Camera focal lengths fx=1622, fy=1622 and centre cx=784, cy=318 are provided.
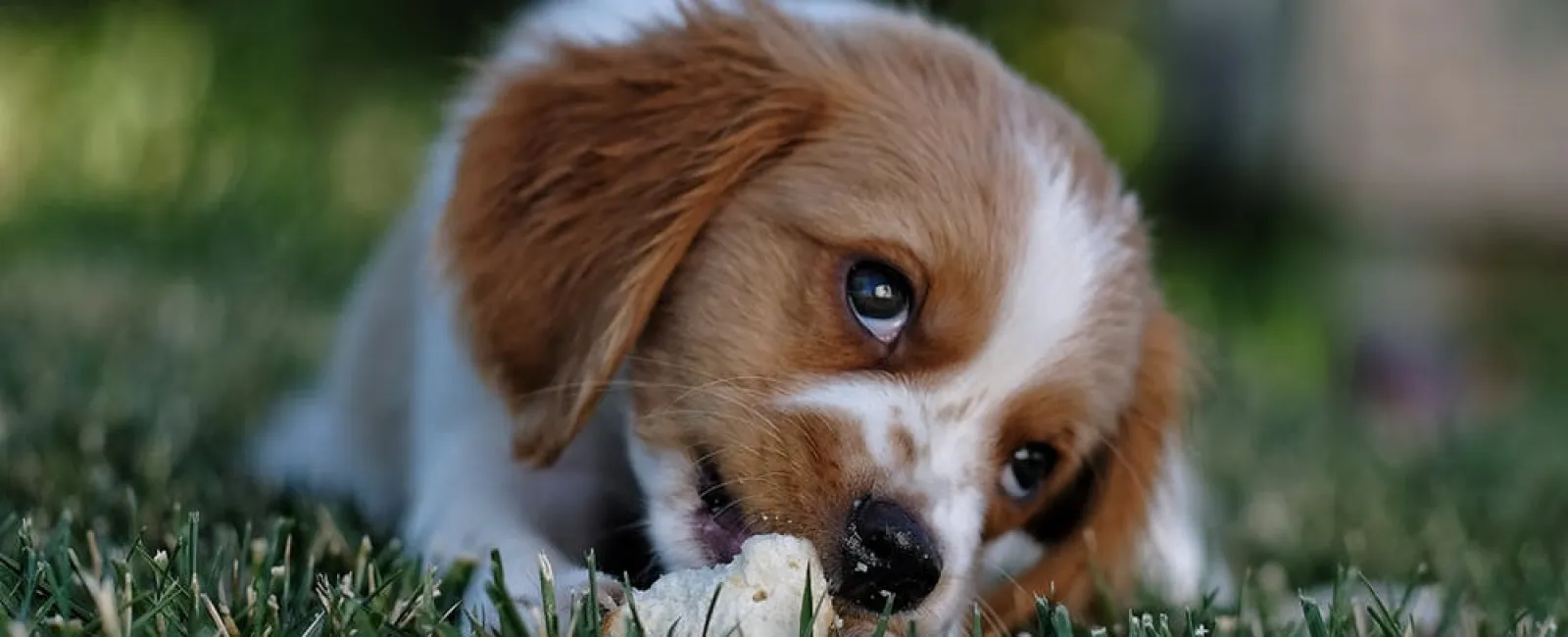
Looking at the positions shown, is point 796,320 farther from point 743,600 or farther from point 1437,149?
point 1437,149

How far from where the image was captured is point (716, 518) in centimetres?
239

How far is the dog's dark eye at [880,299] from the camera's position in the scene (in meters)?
2.45

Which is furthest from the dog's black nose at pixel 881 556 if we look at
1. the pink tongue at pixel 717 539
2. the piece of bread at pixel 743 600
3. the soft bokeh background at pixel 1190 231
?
the soft bokeh background at pixel 1190 231

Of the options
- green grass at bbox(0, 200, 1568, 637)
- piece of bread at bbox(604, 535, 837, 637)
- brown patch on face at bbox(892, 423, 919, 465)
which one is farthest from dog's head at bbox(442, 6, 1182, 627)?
green grass at bbox(0, 200, 1568, 637)

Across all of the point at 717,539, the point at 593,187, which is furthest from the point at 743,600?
the point at 593,187

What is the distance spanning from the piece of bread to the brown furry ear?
2.93ft

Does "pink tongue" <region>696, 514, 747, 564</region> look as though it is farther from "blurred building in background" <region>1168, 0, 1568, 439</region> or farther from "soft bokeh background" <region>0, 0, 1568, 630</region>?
"blurred building in background" <region>1168, 0, 1568, 439</region>

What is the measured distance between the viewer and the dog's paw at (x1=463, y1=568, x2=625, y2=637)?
6.47 ft

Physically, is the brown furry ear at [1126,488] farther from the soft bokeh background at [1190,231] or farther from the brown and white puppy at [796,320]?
the soft bokeh background at [1190,231]

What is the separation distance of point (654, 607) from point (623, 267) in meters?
0.70

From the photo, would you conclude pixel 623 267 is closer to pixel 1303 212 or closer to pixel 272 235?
pixel 272 235

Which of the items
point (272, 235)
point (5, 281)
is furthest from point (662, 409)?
point (272, 235)

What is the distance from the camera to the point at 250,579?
221 centimetres

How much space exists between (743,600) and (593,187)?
3.07ft
